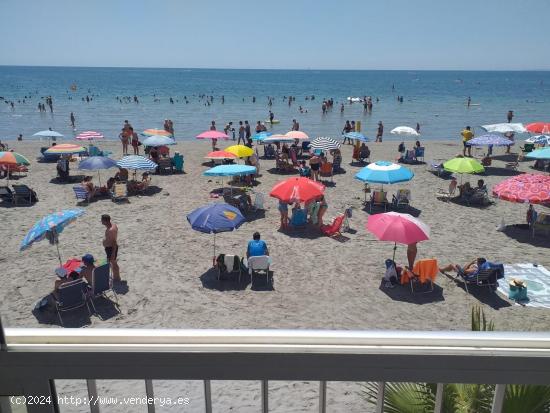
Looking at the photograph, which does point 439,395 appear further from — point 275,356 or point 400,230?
point 400,230

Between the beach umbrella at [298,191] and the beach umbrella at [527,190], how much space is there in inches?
180

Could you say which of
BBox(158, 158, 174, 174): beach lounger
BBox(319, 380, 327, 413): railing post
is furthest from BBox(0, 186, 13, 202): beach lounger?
BBox(319, 380, 327, 413): railing post

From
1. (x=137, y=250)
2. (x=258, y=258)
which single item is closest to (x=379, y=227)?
(x=258, y=258)

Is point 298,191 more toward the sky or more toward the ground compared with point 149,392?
more toward the ground

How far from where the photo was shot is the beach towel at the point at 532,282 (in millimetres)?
8062

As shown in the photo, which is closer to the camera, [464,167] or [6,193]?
[6,193]

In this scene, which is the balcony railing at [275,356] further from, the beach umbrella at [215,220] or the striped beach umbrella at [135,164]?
the striped beach umbrella at [135,164]

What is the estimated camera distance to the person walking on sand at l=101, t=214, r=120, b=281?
27.0ft

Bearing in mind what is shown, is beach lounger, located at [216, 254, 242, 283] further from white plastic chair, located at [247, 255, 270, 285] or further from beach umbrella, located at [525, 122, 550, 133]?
beach umbrella, located at [525, 122, 550, 133]

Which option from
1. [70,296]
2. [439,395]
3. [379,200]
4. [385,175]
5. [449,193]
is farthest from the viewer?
[449,193]

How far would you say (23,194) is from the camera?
13359mm

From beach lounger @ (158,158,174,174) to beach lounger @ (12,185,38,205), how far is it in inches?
202

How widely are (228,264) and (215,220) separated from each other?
0.92 m

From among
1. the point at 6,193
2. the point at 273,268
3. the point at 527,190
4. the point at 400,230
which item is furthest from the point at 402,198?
the point at 6,193
